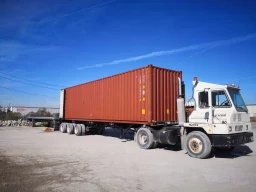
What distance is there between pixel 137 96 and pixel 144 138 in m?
2.16

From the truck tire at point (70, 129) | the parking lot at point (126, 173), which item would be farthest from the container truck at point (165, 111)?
the parking lot at point (126, 173)

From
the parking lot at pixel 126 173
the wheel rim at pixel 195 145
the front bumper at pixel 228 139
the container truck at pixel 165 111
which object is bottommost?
the parking lot at pixel 126 173

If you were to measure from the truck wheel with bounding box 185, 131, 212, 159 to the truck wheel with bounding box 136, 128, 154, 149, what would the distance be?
2076mm

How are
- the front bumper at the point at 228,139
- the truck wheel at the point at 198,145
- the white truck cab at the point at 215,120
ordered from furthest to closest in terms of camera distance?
the truck wheel at the point at 198,145
the white truck cab at the point at 215,120
the front bumper at the point at 228,139

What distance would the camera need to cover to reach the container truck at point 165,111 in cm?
777

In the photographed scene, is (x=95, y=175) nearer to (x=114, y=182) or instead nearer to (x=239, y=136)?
(x=114, y=182)

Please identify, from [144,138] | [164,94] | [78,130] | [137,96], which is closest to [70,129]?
[78,130]

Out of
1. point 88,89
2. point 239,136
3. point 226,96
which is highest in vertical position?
point 88,89

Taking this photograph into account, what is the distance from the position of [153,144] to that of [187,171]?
13.0 feet

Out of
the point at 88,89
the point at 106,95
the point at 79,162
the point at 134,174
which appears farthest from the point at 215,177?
the point at 88,89

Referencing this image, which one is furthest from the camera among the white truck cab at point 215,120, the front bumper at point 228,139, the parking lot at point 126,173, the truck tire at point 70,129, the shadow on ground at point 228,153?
the truck tire at point 70,129

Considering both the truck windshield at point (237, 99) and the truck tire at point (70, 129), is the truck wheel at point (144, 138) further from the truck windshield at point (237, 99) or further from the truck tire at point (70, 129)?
the truck tire at point (70, 129)

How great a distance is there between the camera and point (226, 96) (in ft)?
26.0

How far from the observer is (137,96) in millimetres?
11023
